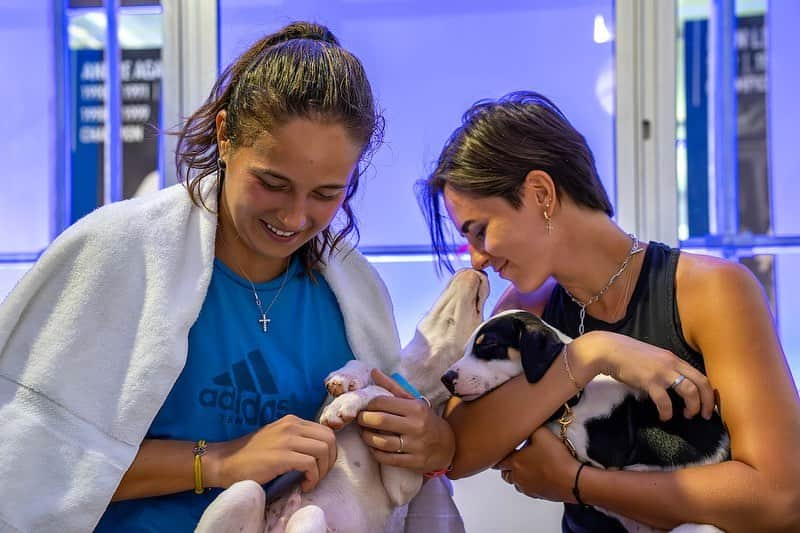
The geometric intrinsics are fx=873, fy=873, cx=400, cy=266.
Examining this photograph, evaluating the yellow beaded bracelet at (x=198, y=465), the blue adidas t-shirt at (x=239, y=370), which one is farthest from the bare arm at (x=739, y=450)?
the yellow beaded bracelet at (x=198, y=465)

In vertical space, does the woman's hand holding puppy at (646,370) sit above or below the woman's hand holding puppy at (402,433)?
above

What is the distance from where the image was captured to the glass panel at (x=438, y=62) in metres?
2.28

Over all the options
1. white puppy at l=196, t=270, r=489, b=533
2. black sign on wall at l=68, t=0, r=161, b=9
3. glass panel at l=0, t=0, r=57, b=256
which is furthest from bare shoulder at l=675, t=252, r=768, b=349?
glass panel at l=0, t=0, r=57, b=256

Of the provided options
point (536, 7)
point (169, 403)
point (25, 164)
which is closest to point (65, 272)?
point (169, 403)

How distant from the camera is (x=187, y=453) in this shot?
4.33 feet

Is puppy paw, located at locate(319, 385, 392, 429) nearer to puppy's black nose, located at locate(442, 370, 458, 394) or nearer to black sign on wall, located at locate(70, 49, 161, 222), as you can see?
puppy's black nose, located at locate(442, 370, 458, 394)

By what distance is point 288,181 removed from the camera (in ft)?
4.27

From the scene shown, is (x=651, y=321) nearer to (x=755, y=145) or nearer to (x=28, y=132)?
(x=755, y=145)

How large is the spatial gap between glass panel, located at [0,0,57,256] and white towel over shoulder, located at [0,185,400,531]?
1084 mm

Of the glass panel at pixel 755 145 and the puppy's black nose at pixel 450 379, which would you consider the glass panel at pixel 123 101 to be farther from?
the glass panel at pixel 755 145

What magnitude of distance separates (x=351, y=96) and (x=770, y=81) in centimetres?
137

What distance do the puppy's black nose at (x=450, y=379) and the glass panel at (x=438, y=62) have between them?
32.1 inches

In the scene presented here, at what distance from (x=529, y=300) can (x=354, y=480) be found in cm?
57

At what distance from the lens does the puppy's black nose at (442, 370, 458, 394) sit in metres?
1.58
